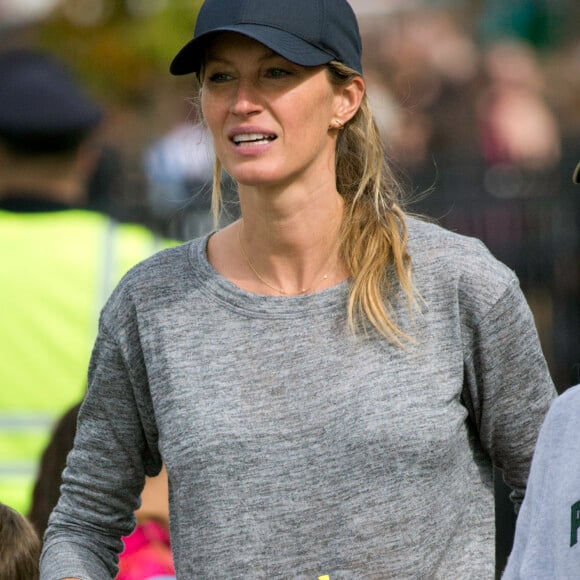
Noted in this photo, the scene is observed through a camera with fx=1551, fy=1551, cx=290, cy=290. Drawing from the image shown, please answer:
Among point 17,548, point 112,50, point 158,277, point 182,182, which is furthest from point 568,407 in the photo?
point 112,50

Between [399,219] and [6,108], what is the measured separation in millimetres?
1922

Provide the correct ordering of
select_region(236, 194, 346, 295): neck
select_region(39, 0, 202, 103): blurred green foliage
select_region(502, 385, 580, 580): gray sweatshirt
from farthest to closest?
1. select_region(39, 0, 202, 103): blurred green foliage
2. select_region(236, 194, 346, 295): neck
3. select_region(502, 385, 580, 580): gray sweatshirt

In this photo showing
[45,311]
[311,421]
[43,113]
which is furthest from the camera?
[43,113]

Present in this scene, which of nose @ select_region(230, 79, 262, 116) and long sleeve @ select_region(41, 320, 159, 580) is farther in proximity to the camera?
long sleeve @ select_region(41, 320, 159, 580)

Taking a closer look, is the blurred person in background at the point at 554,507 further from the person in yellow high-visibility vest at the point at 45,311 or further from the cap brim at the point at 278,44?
the person in yellow high-visibility vest at the point at 45,311

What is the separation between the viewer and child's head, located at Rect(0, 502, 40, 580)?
3.38 metres

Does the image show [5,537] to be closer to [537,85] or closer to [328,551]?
[328,551]

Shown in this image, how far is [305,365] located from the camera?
3.00 meters

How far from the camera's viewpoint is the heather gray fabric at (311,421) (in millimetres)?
2895

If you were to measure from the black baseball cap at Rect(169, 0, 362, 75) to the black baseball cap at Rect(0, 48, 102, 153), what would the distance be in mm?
1718

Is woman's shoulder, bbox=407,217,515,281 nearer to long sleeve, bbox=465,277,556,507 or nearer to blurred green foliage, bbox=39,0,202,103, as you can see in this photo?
long sleeve, bbox=465,277,556,507

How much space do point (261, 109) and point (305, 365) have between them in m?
0.50

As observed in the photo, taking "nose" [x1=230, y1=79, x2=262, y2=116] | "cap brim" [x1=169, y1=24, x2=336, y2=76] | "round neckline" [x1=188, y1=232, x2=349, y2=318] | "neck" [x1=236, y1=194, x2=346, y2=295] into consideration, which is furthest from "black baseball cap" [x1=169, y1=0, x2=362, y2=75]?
"round neckline" [x1=188, y1=232, x2=349, y2=318]

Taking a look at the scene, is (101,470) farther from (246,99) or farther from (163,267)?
(246,99)
